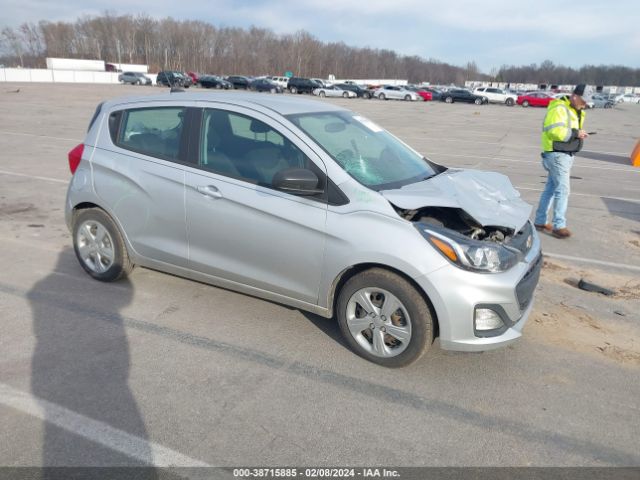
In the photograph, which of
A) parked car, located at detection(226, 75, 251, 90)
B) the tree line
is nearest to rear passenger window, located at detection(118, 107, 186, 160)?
parked car, located at detection(226, 75, 251, 90)

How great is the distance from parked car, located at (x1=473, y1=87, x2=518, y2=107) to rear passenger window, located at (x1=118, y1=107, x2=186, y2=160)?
173 feet

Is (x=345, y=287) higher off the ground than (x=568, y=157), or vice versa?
(x=568, y=157)

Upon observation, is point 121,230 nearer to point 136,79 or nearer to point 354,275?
point 354,275

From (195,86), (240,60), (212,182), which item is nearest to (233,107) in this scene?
(212,182)

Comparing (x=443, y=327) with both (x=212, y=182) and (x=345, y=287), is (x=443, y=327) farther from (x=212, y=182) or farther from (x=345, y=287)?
(x=212, y=182)

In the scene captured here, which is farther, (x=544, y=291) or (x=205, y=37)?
(x=205, y=37)

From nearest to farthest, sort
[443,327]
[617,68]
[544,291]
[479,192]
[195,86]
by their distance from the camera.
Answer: [443,327], [479,192], [544,291], [195,86], [617,68]

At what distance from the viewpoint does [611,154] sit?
55.1 ft

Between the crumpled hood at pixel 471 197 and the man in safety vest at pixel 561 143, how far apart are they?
2.84m

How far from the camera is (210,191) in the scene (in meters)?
3.98

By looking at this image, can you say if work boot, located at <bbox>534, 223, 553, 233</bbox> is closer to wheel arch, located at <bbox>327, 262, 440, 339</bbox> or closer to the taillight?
wheel arch, located at <bbox>327, 262, 440, 339</bbox>

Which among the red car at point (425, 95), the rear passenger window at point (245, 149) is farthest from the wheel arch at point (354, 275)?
the red car at point (425, 95)

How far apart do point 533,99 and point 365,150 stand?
2088 inches

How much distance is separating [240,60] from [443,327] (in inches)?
5153
